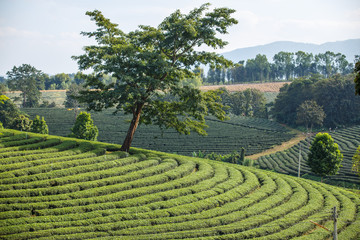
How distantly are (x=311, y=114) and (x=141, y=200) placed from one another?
6221 cm

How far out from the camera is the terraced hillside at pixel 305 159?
4058 centimetres

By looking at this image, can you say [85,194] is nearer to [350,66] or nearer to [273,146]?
[273,146]

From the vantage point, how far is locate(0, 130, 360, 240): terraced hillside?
13.1 metres

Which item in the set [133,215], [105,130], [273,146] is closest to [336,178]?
[273,146]

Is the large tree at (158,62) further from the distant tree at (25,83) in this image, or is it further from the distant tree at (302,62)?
the distant tree at (302,62)

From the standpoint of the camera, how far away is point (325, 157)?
36.9 m

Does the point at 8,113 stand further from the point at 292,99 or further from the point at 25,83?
the point at 292,99

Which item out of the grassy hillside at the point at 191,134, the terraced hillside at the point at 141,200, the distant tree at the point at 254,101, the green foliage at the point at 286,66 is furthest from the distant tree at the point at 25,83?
the green foliage at the point at 286,66

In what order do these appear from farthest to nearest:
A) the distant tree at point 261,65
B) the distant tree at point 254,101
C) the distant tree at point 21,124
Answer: the distant tree at point 261,65 < the distant tree at point 254,101 < the distant tree at point 21,124

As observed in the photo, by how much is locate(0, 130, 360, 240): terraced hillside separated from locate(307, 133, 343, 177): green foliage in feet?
50.4

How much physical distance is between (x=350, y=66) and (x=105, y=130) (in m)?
121

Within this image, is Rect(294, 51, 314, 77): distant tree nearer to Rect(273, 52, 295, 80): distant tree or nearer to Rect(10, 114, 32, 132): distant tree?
Rect(273, 52, 295, 80): distant tree

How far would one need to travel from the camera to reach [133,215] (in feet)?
46.7

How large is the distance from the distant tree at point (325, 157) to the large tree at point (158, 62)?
1910 cm
